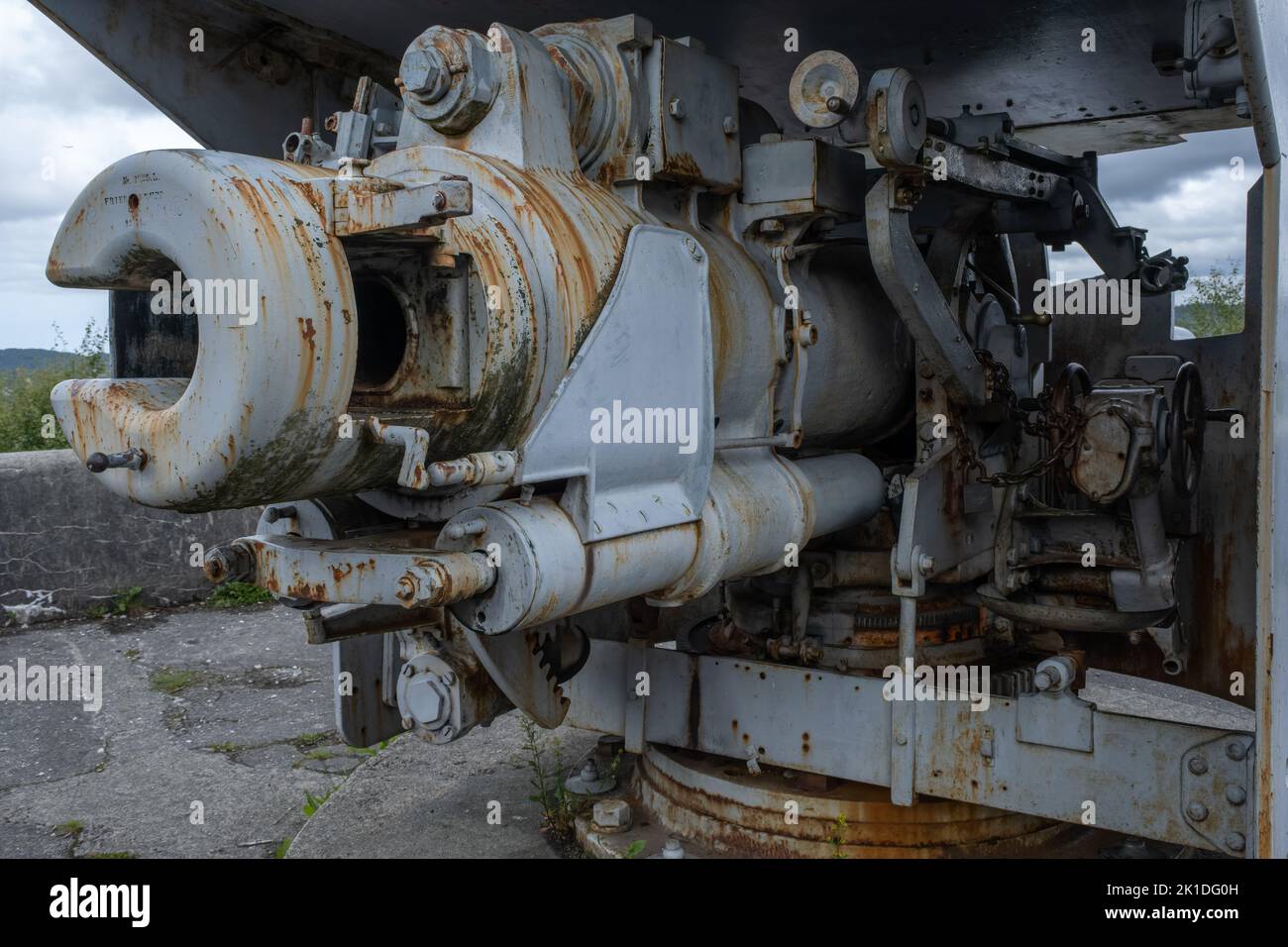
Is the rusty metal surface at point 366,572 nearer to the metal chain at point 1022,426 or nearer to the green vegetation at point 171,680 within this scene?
the metal chain at point 1022,426

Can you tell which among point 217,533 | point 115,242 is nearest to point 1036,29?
point 115,242

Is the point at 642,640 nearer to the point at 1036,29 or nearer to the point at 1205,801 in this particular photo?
the point at 1205,801

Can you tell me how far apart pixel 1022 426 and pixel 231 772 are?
119 inches

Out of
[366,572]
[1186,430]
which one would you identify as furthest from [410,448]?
[1186,430]

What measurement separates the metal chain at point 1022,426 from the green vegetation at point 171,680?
12.6 ft

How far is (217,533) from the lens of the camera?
7.41 m

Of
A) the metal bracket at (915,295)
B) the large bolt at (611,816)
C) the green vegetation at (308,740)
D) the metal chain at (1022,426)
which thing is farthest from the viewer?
the green vegetation at (308,740)

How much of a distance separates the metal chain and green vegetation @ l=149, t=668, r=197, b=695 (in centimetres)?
383

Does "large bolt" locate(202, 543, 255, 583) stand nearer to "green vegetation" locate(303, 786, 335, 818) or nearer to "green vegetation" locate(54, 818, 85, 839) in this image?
"green vegetation" locate(303, 786, 335, 818)

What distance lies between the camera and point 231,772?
468cm

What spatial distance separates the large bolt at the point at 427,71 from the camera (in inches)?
100

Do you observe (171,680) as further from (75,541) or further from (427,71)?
(427,71)

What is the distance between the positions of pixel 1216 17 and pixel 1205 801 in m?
1.73

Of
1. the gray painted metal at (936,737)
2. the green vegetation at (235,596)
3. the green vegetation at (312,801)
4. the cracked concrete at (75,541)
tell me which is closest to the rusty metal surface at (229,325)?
the gray painted metal at (936,737)
